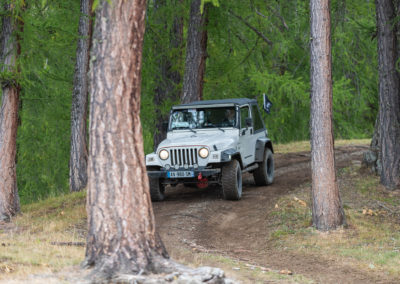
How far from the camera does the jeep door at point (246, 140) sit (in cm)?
1407

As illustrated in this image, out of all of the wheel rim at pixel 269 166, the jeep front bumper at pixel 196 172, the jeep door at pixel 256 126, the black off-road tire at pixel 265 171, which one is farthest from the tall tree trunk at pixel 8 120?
the wheel rim at pixel 269 166

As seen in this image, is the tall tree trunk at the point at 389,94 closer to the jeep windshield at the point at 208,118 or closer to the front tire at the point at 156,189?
the jeep windshield at the point at 208,118

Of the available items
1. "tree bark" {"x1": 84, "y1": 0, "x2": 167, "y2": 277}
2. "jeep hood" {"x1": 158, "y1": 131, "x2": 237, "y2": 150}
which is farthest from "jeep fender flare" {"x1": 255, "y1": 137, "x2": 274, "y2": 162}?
"tree bark" {"x1": 84, "y1": 0, "x2": 167, "y2": 277}

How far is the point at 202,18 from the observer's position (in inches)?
682

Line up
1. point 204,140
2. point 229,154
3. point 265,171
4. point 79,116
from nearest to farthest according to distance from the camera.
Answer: point 229,154 → point 204,140 → point 265,171 → point 79,116

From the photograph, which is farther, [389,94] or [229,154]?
[389,94]

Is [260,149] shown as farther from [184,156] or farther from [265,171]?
[184,156]

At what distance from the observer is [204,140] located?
13.2m

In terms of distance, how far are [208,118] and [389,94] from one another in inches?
172

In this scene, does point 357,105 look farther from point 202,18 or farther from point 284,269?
point 284,269

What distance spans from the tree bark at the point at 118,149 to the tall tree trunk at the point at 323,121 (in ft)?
16.4

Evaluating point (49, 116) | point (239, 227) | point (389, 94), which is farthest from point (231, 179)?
point (49, 116)

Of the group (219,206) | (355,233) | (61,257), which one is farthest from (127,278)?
(219,206)

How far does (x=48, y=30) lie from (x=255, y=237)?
6183 mm
